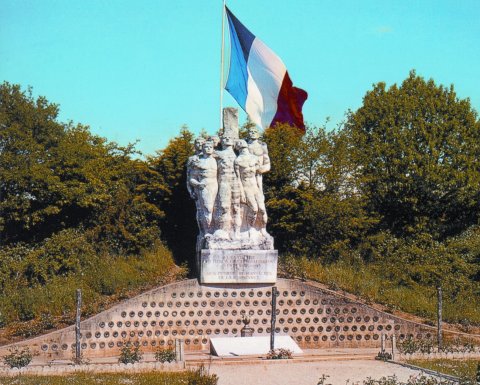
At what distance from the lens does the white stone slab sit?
21.6m

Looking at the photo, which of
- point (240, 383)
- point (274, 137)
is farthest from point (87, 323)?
point (274, 137)

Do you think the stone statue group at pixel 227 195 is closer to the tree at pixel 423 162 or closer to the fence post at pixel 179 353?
the fence post at pixel 179 353

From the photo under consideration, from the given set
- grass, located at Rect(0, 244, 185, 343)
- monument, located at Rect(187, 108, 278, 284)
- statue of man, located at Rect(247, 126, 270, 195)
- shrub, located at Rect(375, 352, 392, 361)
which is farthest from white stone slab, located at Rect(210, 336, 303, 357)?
statue of man, located at Rect(247, 126, 270, 195)

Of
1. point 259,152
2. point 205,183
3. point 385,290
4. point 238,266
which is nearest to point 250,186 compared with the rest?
point 259,152

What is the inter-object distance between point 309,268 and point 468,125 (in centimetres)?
1175

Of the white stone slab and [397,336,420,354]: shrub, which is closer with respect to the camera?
[397,336,420,354]: shrub

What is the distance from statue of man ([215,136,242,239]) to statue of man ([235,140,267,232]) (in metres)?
0.20

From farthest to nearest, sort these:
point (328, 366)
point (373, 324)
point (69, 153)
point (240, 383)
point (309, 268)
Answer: point (69, 153) → point (309, 268) → point (373, 324) → point (328, 366) → point (240, 383)

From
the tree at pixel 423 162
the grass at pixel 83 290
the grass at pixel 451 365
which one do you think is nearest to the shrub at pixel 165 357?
the grass at pixel 83 290

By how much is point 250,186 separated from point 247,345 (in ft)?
17.3

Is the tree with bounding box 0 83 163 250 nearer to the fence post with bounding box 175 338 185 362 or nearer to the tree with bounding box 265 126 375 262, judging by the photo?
the tree with bounding box 265 126 375 262

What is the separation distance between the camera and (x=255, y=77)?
27.8 m

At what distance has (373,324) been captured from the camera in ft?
79.6

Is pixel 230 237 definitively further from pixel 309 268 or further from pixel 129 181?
pixel 129 181
